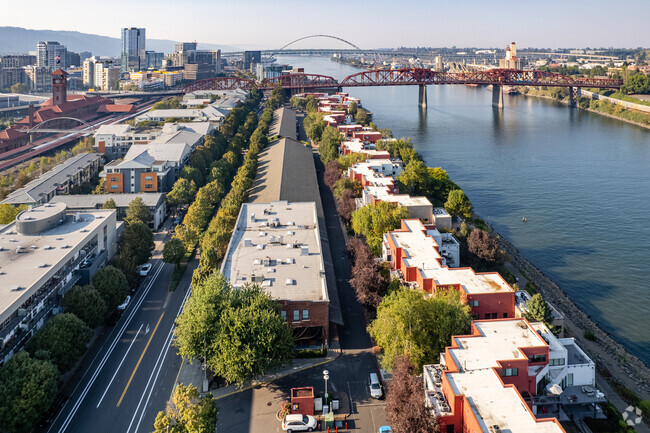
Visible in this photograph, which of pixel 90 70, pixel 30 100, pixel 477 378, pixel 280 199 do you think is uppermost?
pixel 90 70

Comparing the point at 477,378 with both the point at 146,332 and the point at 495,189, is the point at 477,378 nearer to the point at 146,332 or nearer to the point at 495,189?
the point at 146,332

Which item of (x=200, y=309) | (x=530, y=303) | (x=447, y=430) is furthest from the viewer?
(x=530, y=303)

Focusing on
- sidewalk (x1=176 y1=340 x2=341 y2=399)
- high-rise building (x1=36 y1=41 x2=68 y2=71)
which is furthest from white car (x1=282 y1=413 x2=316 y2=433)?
high-rise building (x1=36 y1=41 x2=68 y2=71)

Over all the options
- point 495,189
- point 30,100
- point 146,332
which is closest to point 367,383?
point 146,332

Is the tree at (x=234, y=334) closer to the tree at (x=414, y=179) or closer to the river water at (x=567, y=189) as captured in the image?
the river water at (x=567, y=189)

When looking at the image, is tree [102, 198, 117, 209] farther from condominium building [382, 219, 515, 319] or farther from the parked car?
condominium building [382, 219, 515, 319]

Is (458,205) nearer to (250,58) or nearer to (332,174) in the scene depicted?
(332,174)
